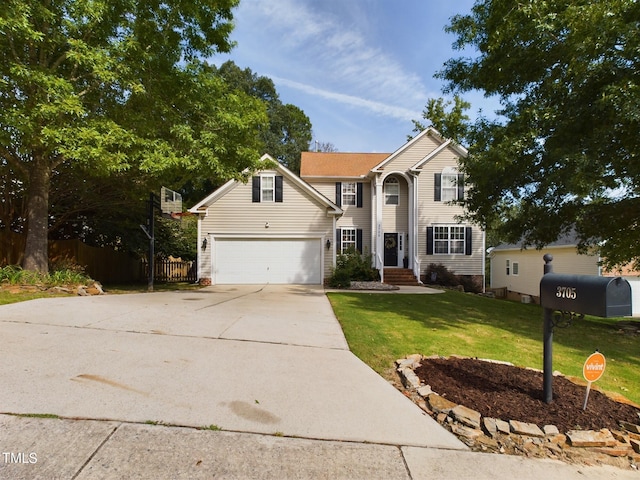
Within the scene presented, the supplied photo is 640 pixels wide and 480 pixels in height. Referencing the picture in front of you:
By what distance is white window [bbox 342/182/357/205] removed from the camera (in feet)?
64.5

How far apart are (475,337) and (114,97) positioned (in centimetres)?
→ 1124

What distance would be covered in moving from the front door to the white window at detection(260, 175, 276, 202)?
673 cm

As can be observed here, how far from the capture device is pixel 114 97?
1045cm

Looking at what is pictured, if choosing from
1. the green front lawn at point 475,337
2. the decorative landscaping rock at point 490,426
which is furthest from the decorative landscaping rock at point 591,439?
the green front lawn at point 475,337

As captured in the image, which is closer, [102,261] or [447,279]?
[102,261]

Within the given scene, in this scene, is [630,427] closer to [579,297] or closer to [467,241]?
[579,297]

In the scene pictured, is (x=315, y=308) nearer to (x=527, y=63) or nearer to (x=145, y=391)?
(x=145, y=391)

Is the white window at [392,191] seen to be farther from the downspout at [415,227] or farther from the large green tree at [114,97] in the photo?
the large green tree at [114,97]

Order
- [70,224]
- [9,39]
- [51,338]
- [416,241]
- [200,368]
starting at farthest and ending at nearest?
[416,241] < [70,224] < [9,39] < [51,338] < [200,368]

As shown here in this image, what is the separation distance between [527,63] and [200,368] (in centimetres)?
970

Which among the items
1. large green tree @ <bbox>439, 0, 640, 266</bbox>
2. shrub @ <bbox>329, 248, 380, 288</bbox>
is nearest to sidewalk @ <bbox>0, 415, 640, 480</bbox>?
large green tree @ <bbox>439, 0, 640, 266</bbox>

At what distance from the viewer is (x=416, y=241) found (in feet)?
60.3

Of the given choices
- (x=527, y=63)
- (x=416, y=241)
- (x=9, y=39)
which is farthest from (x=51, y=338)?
(x=416, y=241)

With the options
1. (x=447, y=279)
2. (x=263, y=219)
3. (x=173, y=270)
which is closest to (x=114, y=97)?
(x=263, y=219)
